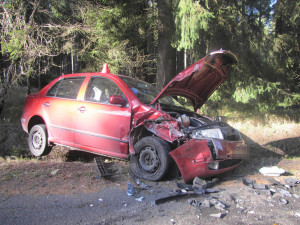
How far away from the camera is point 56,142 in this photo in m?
4.98

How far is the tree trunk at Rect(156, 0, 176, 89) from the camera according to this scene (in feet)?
27.6

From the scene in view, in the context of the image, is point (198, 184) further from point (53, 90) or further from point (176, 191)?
point (53, 90)

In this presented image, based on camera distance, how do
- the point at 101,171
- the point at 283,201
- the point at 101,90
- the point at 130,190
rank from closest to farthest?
the point at 283,201 → the point at 130,190 → the point at 101,171 → the point at 101,90

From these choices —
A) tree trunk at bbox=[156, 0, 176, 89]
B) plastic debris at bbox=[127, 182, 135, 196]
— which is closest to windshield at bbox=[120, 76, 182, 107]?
plastic debris at bbox=[127, 182, 135, 196]

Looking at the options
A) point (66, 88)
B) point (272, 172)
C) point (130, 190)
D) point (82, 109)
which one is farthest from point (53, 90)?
point (272, 172)

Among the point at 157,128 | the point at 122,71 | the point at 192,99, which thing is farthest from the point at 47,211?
the point at 122,71

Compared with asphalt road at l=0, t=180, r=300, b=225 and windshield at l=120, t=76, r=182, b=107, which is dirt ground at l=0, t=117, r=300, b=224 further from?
windshield at l=120, t=76, r=182, b=107

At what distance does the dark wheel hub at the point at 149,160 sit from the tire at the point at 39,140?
93.2 inches

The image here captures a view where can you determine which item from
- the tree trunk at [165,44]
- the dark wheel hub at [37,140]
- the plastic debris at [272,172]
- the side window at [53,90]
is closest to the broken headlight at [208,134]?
the plastic debris at [272,172]

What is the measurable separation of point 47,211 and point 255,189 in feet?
9.07

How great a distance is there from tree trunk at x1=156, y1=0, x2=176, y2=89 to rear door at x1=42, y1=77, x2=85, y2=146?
410cm

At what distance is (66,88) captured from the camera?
17.0ft

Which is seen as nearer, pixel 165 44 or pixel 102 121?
pixel 102 121

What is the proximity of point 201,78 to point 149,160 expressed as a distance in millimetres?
1987
